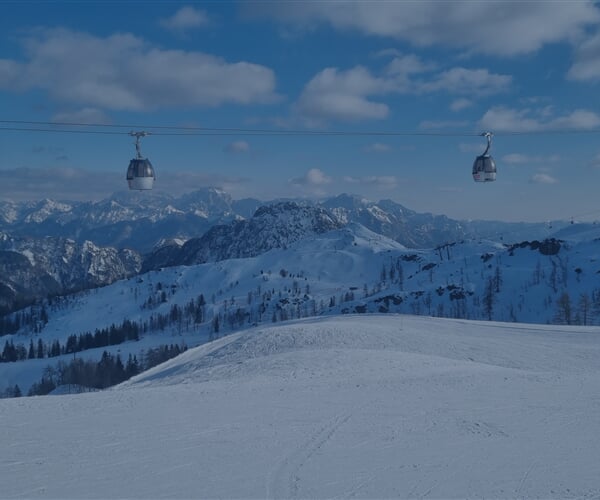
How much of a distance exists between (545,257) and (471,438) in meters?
189

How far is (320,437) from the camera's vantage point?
539 inches

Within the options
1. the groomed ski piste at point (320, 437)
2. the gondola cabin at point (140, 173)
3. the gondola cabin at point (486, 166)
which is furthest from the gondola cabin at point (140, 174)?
the gondola cabin at point (486, 166)

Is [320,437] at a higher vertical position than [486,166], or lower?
lower

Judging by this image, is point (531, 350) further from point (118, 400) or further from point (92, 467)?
point (92, 467)

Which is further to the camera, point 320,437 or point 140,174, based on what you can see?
point 140,174

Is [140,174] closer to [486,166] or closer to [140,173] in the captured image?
[140,173]

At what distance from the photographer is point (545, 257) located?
18038 cm

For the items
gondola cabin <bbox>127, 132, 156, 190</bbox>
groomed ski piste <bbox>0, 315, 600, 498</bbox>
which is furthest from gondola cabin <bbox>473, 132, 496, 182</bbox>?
gondola cabin <bbox>127, 132, 156, 190</bbox>

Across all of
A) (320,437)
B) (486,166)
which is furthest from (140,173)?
(486,166)

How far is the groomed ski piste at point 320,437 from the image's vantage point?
10.5m

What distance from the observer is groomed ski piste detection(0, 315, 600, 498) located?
412 inches

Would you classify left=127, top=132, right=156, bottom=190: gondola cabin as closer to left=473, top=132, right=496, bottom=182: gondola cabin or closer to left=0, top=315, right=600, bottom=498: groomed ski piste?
left=0, top=315, right=600, bottom=498: groomed ski piste

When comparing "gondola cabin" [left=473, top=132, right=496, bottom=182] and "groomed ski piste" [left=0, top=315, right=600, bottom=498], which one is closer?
"groomed ski piste" [left=0, top=315, right=600, bottom=498]

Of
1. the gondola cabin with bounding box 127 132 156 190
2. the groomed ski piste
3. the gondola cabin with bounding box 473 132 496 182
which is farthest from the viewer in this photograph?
the gondola cabin with bounding box 473 132 496 182
